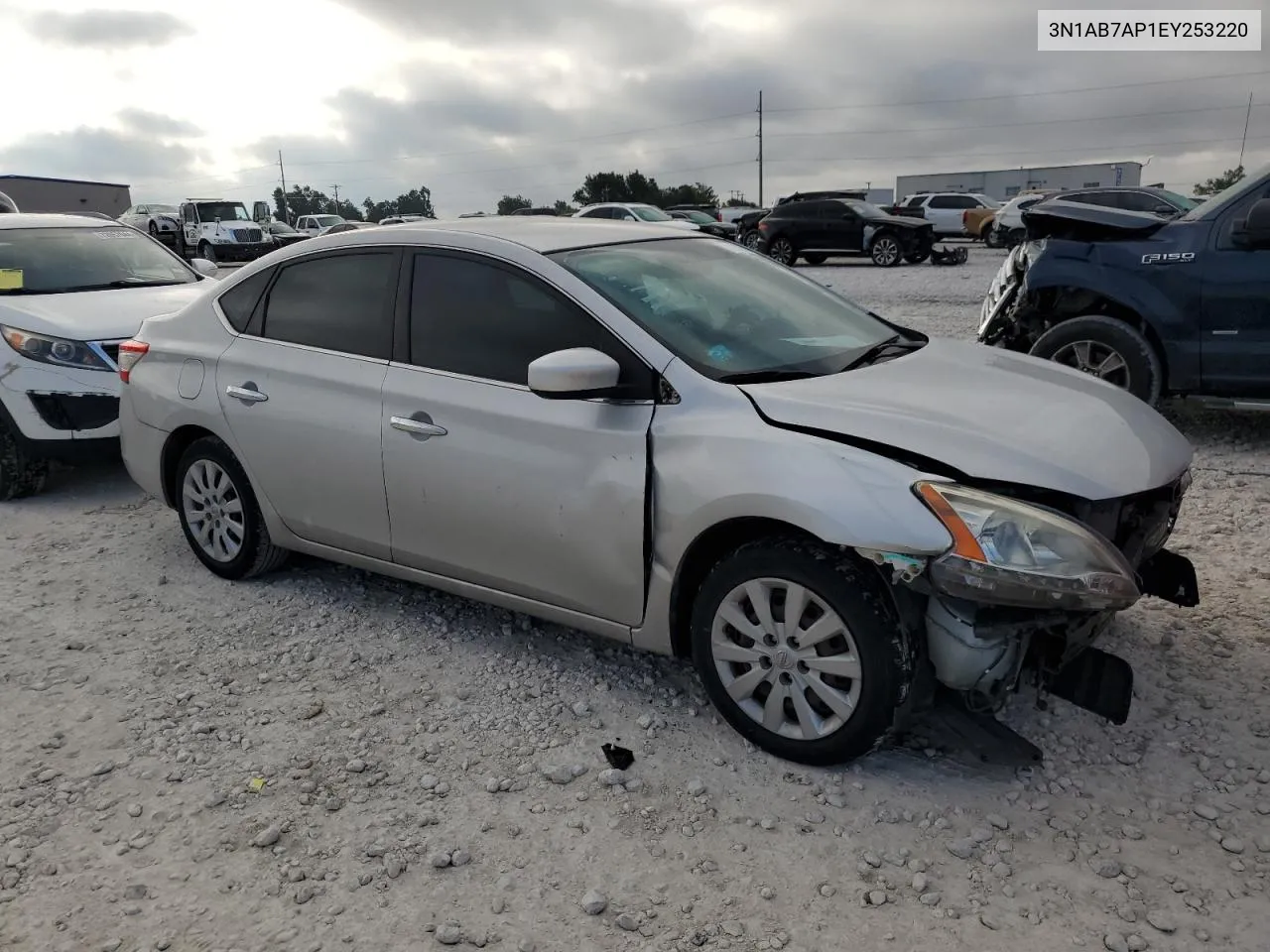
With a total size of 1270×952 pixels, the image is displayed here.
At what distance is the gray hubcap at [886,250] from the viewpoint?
73.3ft

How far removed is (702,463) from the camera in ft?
10.2

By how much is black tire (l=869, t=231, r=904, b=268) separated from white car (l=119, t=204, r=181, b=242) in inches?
907

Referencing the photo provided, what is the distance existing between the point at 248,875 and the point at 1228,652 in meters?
3.43

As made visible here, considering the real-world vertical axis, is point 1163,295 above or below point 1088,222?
below

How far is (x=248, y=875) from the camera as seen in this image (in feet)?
8.89

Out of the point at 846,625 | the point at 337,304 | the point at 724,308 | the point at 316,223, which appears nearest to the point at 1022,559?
the point at 846,625

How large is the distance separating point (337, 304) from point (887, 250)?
1998cm

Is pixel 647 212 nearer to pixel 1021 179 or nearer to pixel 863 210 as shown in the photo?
pixel 863 210

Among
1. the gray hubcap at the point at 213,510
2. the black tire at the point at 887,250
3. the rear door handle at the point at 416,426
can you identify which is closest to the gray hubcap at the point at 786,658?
the rear door handle at the point at 416,426

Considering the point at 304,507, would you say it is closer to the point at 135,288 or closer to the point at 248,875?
the point at 248,875

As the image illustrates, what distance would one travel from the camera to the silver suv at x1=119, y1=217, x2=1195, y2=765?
2855 mm

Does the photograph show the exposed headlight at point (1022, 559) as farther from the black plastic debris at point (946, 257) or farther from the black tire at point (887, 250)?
the black plastic debris at point (946, 257)

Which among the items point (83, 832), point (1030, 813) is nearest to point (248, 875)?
point (83, 832)

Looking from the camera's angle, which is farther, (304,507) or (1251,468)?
(1251,468)
